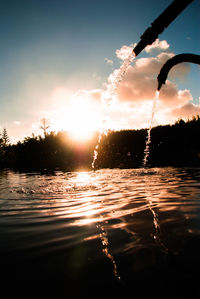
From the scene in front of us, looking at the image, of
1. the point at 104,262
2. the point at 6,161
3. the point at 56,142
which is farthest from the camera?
the point at 56,142

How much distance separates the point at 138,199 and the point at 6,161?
17.6 meters

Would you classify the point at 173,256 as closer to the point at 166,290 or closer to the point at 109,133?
the point at 166,290

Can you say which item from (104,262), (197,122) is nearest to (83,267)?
(104,262)

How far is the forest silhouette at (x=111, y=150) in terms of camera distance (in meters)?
13.4

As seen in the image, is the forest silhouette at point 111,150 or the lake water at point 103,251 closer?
the lake water at point 103,251

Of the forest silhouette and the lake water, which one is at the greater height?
the forest silhouette

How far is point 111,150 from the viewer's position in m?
18.7

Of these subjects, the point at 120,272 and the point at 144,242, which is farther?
the point at 144,242

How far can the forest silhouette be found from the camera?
43.9 ft

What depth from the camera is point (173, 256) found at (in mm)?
1381

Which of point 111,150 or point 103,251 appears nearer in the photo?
point 103,251

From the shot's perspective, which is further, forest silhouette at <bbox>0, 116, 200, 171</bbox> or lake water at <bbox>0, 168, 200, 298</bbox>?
forest silhouette at <bbox>0, 116, 200, 171</bbox>

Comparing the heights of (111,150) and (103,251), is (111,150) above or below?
above

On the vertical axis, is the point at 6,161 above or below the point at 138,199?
above
